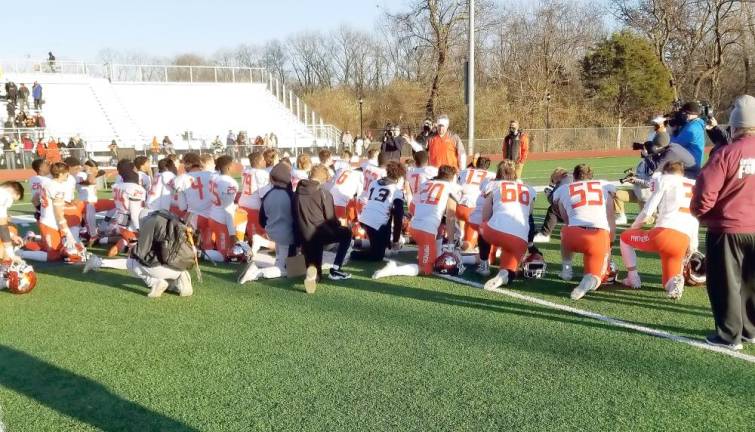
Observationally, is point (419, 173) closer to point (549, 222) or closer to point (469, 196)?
point (469, 196)

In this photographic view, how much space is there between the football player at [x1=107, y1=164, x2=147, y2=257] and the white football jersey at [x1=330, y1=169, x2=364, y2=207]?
2.92 meters

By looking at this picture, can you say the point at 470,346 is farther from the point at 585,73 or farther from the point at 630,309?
the point at 585,73

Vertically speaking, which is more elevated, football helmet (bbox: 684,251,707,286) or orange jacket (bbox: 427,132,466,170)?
orange jacket (bbox: 427,132,466,170)

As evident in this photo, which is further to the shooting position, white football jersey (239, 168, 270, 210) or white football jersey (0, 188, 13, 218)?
white football jersey (239, 168, 270, 210)

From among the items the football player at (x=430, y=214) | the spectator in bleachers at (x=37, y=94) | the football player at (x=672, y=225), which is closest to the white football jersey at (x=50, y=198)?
the football player at (x=430, y=214)

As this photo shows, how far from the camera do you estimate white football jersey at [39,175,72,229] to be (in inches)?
338

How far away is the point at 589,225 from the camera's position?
6.53 m

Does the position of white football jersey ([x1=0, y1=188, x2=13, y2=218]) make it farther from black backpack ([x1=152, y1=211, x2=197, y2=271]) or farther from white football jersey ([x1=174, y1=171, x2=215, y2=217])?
white football jersey ([x1=174, y1=171, x2=215, y2=217])

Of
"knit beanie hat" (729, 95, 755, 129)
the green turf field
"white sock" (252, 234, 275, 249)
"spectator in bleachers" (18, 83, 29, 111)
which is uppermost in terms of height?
"spectator in bleachers" (18, 83, 29, 111)

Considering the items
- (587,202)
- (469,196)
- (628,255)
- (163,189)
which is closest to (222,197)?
(163,189)

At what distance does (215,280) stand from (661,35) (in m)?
46.6

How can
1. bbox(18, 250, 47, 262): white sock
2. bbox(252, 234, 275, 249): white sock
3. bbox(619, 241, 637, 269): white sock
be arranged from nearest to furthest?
1. bbox(619, 241, 637, 269): white sock
2. bbox(18, 250, 47, 262): white sock
3. bbox(252, 234, 275, 249): white sock

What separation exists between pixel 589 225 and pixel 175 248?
14.6ft

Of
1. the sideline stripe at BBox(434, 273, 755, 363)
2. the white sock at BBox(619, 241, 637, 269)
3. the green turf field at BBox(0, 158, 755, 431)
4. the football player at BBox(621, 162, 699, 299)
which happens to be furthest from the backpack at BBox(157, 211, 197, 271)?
the football player at BBox(621, 162, 699, 299)
